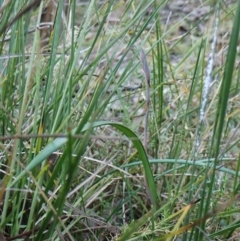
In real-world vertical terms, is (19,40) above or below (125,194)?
above

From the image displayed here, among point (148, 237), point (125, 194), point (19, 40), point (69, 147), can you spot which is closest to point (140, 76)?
point (125, 194)

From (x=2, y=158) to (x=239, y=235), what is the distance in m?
0.48

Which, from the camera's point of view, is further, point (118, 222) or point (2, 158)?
point (118, 222)

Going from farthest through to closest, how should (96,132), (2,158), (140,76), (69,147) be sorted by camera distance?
1. (140,76)
2. (96,132)
3. (2,158)
4. (69,147)

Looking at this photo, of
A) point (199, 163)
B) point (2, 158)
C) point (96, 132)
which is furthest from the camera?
point (96, 132)

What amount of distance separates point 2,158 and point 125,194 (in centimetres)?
35

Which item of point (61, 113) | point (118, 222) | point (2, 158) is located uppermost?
point (61, 113)

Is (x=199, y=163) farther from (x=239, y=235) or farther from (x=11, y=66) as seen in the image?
(x=11, y=66)

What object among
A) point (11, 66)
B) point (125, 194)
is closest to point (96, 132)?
point (125, 194)

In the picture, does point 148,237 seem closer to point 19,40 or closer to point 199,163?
point 199,163

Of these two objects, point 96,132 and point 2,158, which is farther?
point 96,132

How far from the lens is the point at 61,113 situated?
Answer: 3.31 ft

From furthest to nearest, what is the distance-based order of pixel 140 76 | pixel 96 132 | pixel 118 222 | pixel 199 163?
pixel 140 76 → pixel 96 132 → pixel 118 222 → pixel 199 163

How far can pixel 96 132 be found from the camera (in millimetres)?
1371
